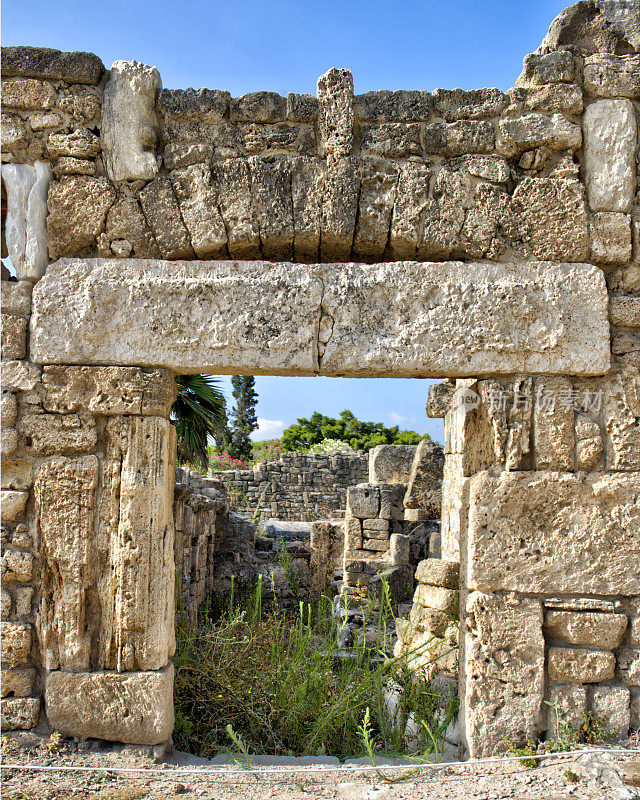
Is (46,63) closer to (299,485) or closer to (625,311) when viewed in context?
(625,311)

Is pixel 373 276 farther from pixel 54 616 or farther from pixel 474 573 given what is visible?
pixel 54 616

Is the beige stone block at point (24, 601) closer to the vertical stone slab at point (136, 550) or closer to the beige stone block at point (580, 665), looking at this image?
the vertical stone slab at point (136, 550)

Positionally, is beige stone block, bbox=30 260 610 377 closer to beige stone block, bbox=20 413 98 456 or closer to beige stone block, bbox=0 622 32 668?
beige stone block, bbox=20 413 98 456

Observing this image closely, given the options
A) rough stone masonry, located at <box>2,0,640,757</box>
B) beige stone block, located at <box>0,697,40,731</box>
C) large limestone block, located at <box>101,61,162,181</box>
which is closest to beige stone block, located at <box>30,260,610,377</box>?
rough stone masonry, located at <box>2,0,640,757</box>

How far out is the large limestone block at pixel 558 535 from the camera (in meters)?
3.18

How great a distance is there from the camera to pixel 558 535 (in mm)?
3197

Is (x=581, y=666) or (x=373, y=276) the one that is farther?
(x=373, y=276)

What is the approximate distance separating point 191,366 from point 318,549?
24.5 feet

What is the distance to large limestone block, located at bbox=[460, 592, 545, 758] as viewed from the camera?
3.12 metres

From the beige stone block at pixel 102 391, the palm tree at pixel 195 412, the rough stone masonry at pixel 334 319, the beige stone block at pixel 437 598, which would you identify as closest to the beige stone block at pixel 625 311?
the rough stone masonry at pixel 334 319

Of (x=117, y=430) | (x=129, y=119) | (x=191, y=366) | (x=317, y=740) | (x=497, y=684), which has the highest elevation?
(x=129, y=119)

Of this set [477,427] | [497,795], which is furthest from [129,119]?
[497,795]

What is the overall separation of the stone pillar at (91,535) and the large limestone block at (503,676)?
1.56 metres

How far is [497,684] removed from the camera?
3.15 m
